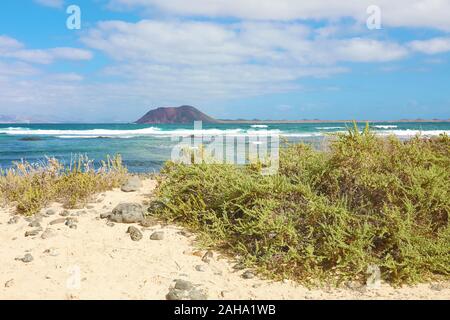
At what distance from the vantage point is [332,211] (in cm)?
485

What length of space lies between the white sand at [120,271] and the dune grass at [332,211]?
23cm

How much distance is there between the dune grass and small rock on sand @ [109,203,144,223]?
0.87 feet

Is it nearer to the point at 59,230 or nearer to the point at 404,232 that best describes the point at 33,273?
the point at 59,230

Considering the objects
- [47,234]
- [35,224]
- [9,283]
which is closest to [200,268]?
[9,283]

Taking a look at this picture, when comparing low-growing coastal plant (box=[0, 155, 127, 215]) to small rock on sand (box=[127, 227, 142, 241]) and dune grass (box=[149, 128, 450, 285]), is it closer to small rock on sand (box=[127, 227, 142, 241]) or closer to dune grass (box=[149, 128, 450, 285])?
dune grass (box=[149, 128, 450, 285])

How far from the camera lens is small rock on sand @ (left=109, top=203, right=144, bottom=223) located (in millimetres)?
5992

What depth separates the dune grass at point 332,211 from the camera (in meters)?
4.54

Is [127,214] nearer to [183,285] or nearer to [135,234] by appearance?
[135,234]

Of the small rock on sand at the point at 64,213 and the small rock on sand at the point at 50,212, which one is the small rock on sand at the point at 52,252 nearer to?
the small rock on sand at the point at 64,213

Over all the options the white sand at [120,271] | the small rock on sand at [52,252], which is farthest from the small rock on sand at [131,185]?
the small rock on sand at [52,252]

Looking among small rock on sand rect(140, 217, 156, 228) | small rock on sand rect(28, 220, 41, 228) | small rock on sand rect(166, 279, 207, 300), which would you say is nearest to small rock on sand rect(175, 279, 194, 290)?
small rock on sand rect(166, 279, 207, 300)

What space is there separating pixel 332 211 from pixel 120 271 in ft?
7.95

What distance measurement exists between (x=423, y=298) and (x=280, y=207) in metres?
1.77
